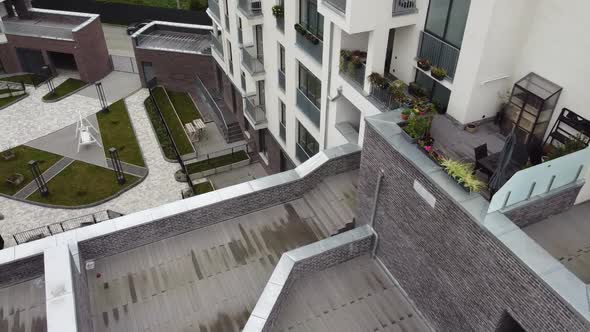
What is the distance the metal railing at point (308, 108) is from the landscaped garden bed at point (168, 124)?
12294mm

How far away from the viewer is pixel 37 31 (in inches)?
1555

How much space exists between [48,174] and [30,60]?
54.1ft

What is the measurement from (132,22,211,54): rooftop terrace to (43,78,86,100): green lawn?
6.79 metres

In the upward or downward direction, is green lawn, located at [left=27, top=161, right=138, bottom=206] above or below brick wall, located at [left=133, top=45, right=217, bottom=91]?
below

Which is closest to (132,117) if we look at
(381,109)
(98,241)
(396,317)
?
(98,241)

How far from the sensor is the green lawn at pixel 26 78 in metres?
40.2

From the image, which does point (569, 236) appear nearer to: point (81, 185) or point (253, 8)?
point (253, 8)

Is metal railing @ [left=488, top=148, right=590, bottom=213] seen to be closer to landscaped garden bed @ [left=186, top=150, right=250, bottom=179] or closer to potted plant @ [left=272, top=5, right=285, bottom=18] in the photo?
potted plant @ [left=272, top=5, right=285, bottom=18]

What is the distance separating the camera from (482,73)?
14148mm

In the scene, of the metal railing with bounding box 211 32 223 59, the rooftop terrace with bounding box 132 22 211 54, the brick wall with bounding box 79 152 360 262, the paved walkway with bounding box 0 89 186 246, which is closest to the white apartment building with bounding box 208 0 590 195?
the brick wall with bounding box 79 152 360 262

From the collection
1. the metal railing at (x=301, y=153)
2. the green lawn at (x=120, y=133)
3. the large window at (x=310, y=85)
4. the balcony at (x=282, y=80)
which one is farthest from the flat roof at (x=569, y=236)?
the green lawn at (x=120, y=133)

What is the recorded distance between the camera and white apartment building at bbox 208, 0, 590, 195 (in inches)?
515

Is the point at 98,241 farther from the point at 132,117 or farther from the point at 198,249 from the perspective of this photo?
the point at 132,117

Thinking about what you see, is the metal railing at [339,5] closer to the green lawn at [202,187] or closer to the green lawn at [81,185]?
the green lawn at [202,187]
